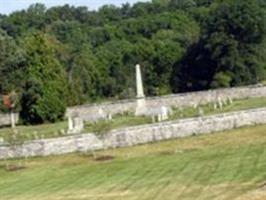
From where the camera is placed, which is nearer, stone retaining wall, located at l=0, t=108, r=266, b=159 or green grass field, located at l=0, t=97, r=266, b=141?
stone retaining wall, located at l=0, t=108, r=266, b=159

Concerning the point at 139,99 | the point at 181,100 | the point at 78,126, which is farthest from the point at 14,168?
the point at 181,100

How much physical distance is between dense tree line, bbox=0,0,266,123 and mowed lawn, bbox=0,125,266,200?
62.4ft

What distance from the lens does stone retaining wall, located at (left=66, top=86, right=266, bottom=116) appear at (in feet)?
186

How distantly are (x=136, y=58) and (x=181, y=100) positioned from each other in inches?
1310

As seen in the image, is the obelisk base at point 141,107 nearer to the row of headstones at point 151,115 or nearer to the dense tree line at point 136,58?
the row of headstones at point 151,115

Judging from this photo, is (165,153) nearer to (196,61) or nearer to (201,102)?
(201,102)

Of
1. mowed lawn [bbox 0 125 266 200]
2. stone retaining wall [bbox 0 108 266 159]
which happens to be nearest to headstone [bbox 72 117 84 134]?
stone retaining wall [bbox 0 108 266 159]

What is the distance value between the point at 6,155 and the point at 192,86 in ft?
131

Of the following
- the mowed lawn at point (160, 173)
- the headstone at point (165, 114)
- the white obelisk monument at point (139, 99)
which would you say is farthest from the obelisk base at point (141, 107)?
the mowed lawn at point (160, 173)

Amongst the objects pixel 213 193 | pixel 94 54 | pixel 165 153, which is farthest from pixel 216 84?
pixel 213 193

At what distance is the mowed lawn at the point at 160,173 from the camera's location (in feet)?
91.5

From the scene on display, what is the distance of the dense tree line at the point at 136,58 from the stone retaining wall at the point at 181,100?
2543 millimetres

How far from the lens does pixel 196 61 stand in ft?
260

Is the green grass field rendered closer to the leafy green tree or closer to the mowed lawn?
the leafy green tree
